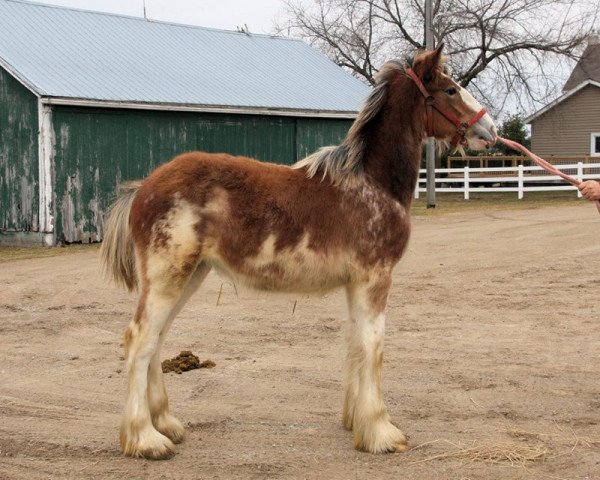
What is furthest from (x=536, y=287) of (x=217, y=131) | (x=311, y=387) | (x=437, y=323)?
(x=217, y=131)

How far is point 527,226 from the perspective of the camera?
20328mm

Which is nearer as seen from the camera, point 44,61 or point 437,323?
point 437,323

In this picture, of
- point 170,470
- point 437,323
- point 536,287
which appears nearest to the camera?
point 170,470

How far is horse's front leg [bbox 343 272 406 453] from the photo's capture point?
6.07m

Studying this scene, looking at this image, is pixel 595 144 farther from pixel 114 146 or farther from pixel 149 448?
pixel 149 448

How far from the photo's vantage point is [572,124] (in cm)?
4453

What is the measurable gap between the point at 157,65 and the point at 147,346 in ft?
59.0

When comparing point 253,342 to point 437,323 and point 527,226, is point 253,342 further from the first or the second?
point 527,226

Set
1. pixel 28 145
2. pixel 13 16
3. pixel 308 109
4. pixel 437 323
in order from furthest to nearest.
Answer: pixel 308 109 → pixel 13 16 → pixel 28 145 → pixel 437 323

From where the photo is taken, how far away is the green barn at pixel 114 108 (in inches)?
762

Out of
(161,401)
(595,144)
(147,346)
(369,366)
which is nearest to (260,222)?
(147,346)

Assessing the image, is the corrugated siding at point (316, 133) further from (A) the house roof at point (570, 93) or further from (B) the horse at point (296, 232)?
(A) the house roof at point (570, 93)

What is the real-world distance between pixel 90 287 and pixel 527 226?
1078 centimetres

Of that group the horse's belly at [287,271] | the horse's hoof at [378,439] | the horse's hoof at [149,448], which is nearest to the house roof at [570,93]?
the horse's belly at [287,271]
